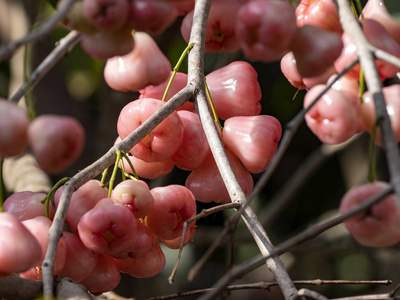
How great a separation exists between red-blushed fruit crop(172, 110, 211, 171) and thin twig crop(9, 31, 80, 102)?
0.22m

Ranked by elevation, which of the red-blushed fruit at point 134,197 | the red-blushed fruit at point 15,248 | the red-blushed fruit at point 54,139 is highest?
the red-blushed fruit at point 54,139

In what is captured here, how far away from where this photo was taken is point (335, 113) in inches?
17.8

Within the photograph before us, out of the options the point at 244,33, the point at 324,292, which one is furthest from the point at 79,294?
the point at 324,292

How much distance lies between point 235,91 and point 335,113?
28cm

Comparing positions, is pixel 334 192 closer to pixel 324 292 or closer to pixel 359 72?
pixel 324 292

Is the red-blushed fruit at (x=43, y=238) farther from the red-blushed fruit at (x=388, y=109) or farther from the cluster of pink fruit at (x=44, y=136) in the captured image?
the red-blushed fruit at (x=388, y=109)

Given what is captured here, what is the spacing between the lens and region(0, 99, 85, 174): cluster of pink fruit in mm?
384

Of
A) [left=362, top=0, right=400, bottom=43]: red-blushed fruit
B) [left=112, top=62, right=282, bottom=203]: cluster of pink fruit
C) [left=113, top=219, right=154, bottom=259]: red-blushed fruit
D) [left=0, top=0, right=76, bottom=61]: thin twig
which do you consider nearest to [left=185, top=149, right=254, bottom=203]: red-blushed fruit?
[left=112, top=62, right=282, bottom=203]: cluster of pink fruit

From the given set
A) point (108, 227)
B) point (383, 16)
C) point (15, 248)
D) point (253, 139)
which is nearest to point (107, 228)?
point (108, 227)

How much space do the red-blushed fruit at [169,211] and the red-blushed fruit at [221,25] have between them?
20 cm

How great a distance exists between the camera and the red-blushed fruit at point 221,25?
71 centimetres

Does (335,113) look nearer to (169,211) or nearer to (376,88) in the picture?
(376,88)

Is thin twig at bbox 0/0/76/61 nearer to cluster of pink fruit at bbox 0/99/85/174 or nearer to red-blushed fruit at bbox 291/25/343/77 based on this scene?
cluster of pink fruit at bbox 0/99/85/174

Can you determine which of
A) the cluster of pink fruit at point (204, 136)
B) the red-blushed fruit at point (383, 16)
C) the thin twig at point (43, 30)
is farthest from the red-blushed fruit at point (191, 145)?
the thin twig at point (43, 30)
